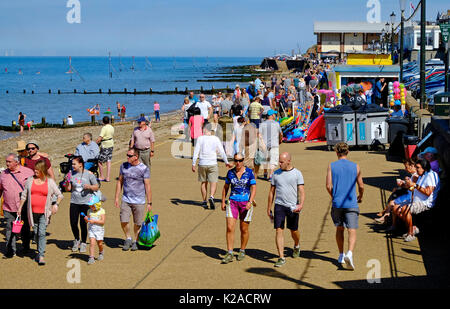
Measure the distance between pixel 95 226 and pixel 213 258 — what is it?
173cm

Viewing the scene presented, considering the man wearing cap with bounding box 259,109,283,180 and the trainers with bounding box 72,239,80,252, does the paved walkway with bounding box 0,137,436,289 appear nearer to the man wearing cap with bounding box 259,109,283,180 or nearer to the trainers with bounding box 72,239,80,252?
the trainers with bounding box 72,239,80,252

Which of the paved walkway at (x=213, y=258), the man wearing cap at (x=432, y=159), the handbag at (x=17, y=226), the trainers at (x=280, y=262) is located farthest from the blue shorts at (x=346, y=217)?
the handbag at (x=17, y=226)

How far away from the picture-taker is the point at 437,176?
30.7 ft

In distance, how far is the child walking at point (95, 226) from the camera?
9.01m

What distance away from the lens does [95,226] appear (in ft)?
29.8

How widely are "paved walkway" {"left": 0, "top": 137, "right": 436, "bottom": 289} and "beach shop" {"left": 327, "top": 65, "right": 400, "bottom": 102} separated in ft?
37.5

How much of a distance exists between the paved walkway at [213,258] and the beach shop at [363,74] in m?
11.4

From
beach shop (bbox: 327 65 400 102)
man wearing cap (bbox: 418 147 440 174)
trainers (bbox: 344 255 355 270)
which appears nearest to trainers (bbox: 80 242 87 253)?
trainers (bbox: 344 255 355 270)

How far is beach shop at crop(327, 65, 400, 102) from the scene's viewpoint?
2384 cm

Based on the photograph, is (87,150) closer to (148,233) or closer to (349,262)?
(148,233)

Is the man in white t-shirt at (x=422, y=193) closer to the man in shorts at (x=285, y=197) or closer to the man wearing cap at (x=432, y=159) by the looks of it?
the man wearing cap at (x=432, y=159)
